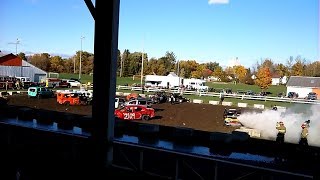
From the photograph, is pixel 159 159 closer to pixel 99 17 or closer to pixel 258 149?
pixel 99 17

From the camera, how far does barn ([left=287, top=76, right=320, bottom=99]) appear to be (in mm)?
46638

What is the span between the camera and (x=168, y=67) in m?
76.5

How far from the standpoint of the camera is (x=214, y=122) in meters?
21.2

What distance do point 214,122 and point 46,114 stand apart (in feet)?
34.7

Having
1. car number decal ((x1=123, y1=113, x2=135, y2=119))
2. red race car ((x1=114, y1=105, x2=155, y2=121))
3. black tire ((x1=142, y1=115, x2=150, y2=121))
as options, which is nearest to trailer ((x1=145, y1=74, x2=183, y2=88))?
red race car ((x1=114, y1=105, x2=155, y2=121))

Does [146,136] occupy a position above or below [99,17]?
below

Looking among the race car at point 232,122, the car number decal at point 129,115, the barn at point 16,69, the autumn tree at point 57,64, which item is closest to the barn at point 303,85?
the race car at point 232,122

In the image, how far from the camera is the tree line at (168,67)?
63000 mm

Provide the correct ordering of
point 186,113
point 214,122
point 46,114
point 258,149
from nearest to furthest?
point 258,149 < point 46,114 < point 214,122 < point 186,113

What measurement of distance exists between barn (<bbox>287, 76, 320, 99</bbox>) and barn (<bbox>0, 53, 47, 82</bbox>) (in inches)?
1348

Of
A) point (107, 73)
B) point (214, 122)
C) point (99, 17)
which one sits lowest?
point (214, 122)

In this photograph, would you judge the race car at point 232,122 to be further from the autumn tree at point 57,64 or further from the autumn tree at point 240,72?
the autumn tree at point 240,72

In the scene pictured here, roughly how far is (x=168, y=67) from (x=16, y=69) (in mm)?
36296

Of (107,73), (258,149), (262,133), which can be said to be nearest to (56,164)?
(107,73)
